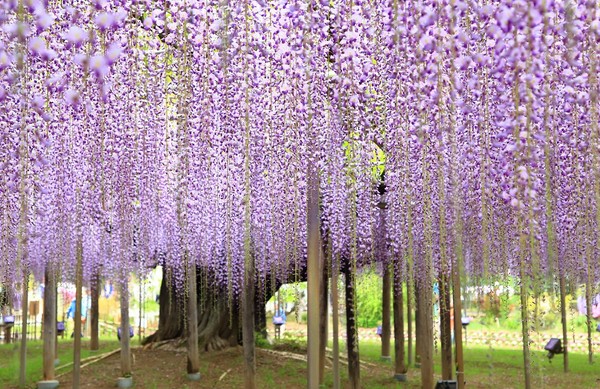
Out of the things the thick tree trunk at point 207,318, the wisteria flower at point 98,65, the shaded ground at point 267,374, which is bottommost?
the shaded ground at point 267,374

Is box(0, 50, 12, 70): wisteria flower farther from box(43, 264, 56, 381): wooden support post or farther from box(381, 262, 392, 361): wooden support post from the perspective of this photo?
box(381, 262, 392, 361): wooden support post

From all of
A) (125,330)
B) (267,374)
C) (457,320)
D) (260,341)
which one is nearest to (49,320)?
(125,330)

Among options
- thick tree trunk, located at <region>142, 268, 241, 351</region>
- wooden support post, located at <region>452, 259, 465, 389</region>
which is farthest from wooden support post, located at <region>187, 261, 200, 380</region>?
wooden support post, located at <region>452, 259, 465, 389</region>

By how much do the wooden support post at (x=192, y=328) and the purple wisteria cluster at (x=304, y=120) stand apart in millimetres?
527

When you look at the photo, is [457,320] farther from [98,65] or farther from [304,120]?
[98,65]

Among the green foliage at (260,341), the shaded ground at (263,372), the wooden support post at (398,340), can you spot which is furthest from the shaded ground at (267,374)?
the green foliage at (260,341)

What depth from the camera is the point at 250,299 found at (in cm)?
967

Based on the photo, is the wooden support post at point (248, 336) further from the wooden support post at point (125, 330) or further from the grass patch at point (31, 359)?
the grass patch at point (31, 359)

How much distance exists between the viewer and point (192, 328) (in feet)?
36.4

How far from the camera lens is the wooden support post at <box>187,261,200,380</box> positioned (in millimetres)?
11016

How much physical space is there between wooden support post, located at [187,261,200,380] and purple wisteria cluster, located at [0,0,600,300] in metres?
0.53

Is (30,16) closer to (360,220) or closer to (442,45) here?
(442,45)

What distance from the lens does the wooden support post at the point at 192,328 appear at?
36.1ft

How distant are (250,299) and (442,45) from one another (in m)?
6.53
